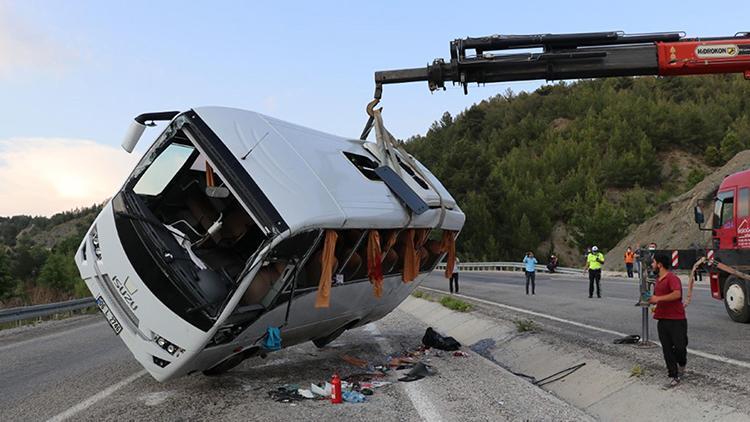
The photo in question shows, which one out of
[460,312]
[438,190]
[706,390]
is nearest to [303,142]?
[438,190]

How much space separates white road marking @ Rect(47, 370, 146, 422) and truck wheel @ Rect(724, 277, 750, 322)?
10615mm

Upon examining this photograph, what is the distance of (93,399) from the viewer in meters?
6.61

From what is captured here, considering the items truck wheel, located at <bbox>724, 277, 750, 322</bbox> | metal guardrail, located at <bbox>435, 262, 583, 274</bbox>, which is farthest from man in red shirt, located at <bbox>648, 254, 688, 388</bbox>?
metal guardrail, located at <bbox>435, 262, 583, 274</bbox>

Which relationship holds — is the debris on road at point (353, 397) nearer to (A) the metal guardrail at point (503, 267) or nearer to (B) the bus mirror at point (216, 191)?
(B) the bus mirror at point (216, 191)

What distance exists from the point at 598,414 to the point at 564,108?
4525 inches

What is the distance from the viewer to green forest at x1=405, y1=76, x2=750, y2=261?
5850 centimetres

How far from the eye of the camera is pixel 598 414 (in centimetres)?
666

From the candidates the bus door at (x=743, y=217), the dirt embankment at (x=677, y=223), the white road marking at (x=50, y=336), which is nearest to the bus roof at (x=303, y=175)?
the bus door at (x=743, y=217)

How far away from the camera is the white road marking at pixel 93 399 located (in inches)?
231

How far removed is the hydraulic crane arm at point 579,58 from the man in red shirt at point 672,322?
4022 millimetres

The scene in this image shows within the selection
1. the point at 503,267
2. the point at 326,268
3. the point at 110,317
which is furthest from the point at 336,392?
the point at 503,267

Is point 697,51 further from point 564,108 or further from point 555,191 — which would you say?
point 564,108

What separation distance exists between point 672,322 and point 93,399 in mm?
6345

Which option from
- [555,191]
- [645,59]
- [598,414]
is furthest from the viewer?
[555,191]
